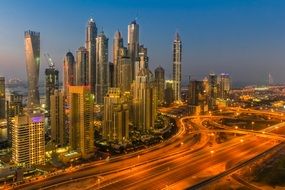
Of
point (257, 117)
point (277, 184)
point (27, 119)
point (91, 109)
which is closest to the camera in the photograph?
point (277, 184)

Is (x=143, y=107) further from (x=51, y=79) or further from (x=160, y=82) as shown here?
(x=160, y=82)

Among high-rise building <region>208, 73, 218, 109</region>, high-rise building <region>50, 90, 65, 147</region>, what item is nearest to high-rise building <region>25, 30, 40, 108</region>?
high-rise building <region>50, 90, 65, 147</region>

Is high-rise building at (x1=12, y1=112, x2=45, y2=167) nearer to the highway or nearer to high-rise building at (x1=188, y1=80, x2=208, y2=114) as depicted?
the highway

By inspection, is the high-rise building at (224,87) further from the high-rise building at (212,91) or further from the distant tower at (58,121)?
the distant tower at (58,121)

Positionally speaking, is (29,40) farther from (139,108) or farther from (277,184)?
(277,184)

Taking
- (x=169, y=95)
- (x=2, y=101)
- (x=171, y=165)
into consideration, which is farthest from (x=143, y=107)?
(x=169, y=95)

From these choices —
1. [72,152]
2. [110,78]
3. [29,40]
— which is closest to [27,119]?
[72,152]
